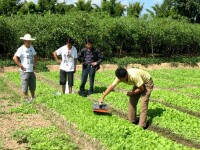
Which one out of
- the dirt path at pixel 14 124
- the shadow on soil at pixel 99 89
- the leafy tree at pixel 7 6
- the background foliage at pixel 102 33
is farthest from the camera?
the leafy tree at pixel 7 6

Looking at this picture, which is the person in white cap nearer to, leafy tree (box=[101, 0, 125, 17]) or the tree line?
the tree line

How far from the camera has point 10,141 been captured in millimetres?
7594

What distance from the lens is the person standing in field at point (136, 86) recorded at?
322 inches

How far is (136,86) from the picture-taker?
888 centimetres

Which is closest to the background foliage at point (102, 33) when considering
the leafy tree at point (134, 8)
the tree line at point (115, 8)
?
the tree line at point (115, 8)

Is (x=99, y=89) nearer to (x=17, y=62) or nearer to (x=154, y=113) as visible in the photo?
(x=17, y=62)

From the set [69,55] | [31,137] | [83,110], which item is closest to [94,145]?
[31,137]

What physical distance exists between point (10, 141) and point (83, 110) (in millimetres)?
2267

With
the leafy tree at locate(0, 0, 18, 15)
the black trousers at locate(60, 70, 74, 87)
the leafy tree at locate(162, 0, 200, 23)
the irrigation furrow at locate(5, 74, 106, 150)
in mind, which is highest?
the leafy tree at locate(162, 0, 200, 23)

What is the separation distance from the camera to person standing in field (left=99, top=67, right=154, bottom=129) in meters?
8.19

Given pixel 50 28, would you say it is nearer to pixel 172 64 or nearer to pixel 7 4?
pixel 172 64

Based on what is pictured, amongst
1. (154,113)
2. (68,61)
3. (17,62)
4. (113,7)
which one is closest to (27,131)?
(17,62)

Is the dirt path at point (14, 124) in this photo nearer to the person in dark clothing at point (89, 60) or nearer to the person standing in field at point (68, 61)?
the person standing in field at point (68, 61)

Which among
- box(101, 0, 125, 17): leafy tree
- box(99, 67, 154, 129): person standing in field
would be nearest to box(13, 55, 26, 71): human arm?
box(99, 67, 154, 129): person standing in field
